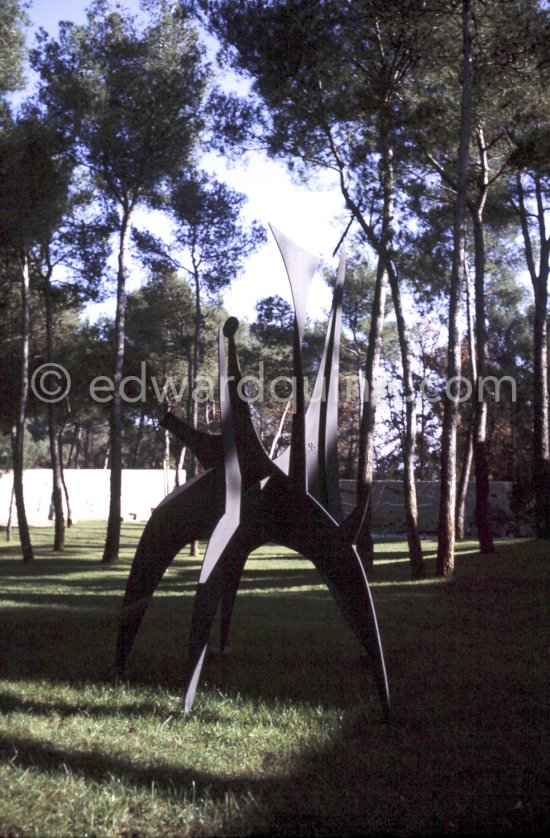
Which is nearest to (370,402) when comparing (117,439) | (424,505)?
(117,439)

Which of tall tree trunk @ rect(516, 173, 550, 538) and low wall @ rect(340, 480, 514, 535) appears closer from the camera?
tall tree trunk @ rect(516, 173, 550, 538)

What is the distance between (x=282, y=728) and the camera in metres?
5.28

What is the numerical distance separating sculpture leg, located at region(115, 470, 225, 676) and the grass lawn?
1.92ft

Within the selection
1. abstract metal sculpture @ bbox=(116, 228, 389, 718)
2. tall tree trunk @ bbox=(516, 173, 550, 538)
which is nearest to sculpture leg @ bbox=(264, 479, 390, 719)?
abstract metal sculpture @ bbox=(116, 228, 389, 718)

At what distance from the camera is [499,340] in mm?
34906

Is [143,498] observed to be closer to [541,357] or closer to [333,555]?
[541,357]

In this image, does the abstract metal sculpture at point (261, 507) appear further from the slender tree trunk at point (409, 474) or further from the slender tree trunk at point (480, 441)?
the slender tree trunk at point (480, 441)

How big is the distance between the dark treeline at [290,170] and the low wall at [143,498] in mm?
2063

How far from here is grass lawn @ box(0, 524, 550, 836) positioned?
388 centimetres

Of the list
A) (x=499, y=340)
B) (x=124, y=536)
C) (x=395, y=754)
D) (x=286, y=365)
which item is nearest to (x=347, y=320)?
(x=286, y=365)

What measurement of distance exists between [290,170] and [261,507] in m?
11.8

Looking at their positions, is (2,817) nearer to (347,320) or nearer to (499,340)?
(347,320)

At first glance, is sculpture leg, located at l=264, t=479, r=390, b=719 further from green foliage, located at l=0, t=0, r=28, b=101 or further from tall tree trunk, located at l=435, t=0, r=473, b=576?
green foliage, located at l=0, t=0, r=28, b=101

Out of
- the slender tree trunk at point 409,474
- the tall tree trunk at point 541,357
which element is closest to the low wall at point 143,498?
the tall tree trunk at point 541,357
